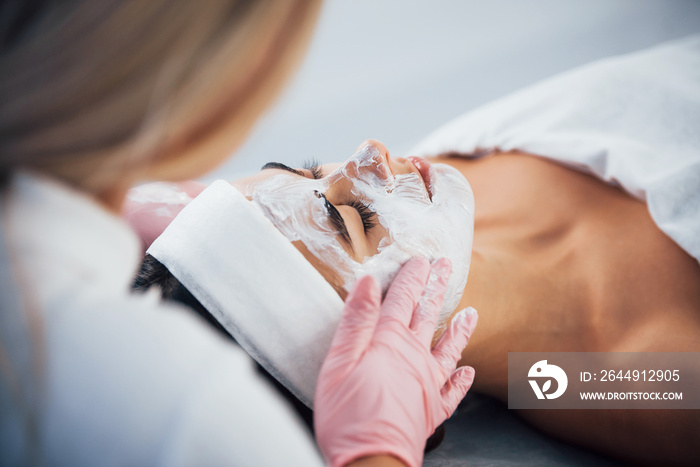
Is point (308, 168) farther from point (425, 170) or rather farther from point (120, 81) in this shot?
point (120, 81)

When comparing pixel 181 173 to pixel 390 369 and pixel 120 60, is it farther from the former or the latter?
pixel 390 369

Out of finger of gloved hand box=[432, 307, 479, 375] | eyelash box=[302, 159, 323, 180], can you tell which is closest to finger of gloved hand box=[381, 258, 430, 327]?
finger of gloved hand box=[432, 307, 479, 375]

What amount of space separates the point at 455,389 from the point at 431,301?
0.58 ft

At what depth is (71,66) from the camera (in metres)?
A: 0.40

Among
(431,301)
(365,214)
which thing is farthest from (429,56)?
(431,301)

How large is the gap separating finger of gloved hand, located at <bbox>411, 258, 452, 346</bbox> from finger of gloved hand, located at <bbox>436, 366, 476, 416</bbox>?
122mm

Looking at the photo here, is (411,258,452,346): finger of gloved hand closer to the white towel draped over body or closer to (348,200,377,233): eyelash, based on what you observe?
(348,200,377,233): eyelash

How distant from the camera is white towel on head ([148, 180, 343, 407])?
0.70m

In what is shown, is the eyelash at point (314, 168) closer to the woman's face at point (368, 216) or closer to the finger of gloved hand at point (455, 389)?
the woman's face at point (368, 216)

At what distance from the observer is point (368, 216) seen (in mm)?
812

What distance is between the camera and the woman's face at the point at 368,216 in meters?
0.77

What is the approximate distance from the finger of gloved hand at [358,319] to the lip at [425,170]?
0.30m

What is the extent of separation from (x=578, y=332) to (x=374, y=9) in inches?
59.7

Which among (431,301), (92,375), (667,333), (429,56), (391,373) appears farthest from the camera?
(429,56)
